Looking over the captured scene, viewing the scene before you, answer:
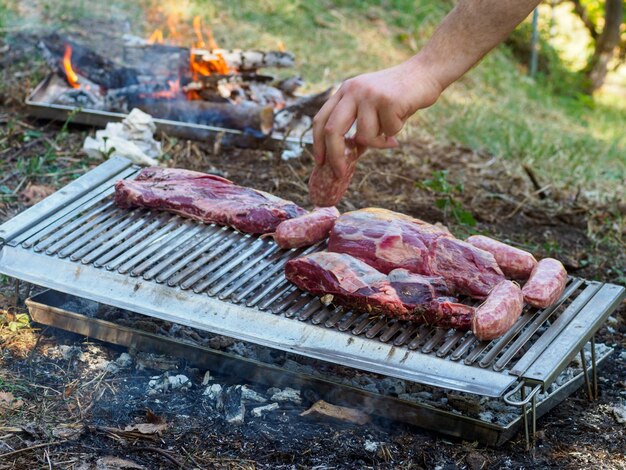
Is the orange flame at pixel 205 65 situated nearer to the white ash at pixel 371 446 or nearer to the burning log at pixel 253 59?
the burning log at pixel 253 59

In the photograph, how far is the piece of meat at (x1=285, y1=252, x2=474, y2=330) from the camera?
3.71m

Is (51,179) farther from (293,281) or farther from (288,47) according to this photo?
(288,47)

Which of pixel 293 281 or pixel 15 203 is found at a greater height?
pixel 293 281

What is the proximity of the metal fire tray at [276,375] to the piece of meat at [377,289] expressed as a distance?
15.5 inches

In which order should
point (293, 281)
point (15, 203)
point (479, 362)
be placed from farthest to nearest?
point (15, 203), point (293, 281), point (479, 362)

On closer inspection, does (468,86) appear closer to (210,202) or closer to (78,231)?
(210,202)

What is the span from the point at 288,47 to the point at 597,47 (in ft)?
23.9

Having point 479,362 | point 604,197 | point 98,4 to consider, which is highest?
point 479,362

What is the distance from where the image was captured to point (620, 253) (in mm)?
6098

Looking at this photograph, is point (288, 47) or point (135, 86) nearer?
point (135, 86)

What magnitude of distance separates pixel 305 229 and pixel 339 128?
3.31ft

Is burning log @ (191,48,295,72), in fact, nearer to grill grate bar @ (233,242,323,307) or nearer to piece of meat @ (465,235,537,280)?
grill grate bar @ (233,242,323,307)

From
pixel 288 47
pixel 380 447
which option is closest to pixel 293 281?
pixel 380 447

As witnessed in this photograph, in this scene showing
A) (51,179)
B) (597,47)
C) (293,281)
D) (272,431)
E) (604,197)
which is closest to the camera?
(272,431)
